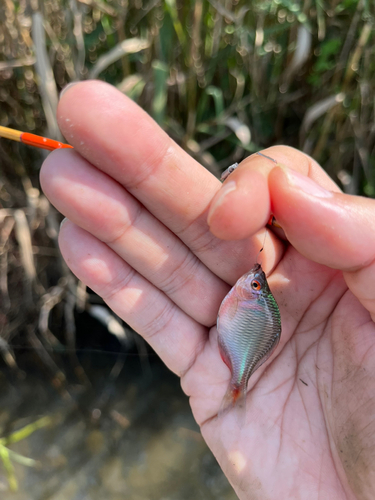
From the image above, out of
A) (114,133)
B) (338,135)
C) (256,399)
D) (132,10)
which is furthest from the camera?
(338,135)

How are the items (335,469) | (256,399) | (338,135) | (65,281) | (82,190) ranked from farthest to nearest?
1. (65,281)
2. (338,135)
3. (256,399)
4. (335,469)
5. (82,190)

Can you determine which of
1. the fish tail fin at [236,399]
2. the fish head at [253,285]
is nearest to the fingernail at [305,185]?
the fish head at [253,285]

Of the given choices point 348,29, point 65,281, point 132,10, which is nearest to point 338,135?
point 348,29

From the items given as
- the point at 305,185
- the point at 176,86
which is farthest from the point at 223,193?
the point at 176,86

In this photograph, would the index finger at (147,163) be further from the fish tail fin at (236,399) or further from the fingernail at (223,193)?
the fish tail fin at (236,399)

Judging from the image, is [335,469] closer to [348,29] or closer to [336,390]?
[336,390]
